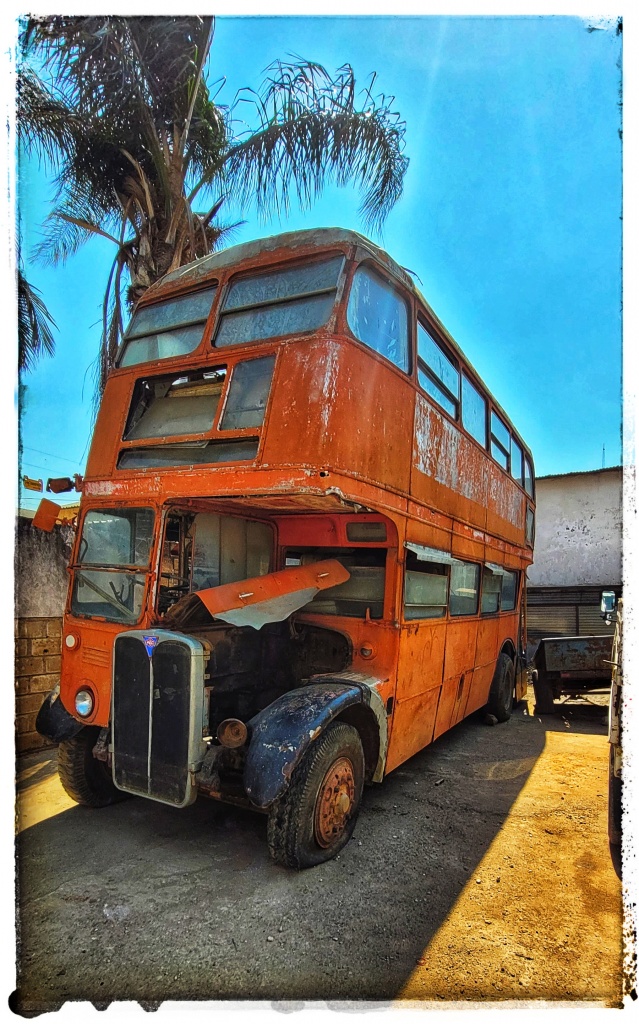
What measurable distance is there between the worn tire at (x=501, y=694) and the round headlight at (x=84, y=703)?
560 cm

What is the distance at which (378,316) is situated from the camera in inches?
160

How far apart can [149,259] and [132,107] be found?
1.76 metres

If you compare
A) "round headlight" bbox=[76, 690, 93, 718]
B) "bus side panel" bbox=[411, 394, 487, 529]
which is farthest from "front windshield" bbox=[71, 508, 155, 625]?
"bus side panel" bbox=[411, 394, 487, 529]

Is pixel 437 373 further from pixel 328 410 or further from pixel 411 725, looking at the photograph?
pixel 411 725

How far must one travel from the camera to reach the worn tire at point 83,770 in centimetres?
412

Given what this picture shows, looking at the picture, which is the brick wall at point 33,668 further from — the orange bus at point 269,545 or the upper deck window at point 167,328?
the upper deck window at point 167,328

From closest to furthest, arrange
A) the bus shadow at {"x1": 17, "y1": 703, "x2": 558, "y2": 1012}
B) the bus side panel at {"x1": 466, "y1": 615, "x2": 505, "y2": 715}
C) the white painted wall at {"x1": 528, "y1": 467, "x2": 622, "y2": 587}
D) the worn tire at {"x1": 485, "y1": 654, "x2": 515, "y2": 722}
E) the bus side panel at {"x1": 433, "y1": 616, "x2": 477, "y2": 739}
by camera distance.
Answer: the bus shadow at {"x1": 17, "y1": 703, "x2": 558, "y2": 1012} < the bus side panel at {"x1": 433, "y1": 616, "x2": 477, "y2": 739} < the bus side panel at {"x1": 466, "y1": 615, "x2": 505, "y2": 715} < the worn tire at {"x1": 485, "y1": 654, "x2": 515, "y2": 722} < the white painted wall at {"x1": 528, "y1": 467, "x2": 622, "y2": 587}

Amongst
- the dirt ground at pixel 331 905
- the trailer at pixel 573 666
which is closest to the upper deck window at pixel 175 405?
the dirt ground at pixel 331 905

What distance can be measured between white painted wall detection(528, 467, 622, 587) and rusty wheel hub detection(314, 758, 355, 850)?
1345 centimetres

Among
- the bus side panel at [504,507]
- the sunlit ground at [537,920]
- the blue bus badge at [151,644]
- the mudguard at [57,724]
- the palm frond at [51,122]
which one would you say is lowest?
the sunlit ground at [537,920]

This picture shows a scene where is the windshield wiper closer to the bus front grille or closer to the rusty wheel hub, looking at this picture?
the bus front grille

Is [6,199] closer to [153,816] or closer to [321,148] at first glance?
[153,816]

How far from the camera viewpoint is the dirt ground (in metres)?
2.46

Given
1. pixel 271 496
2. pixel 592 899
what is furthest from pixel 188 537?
pixel 592 899
